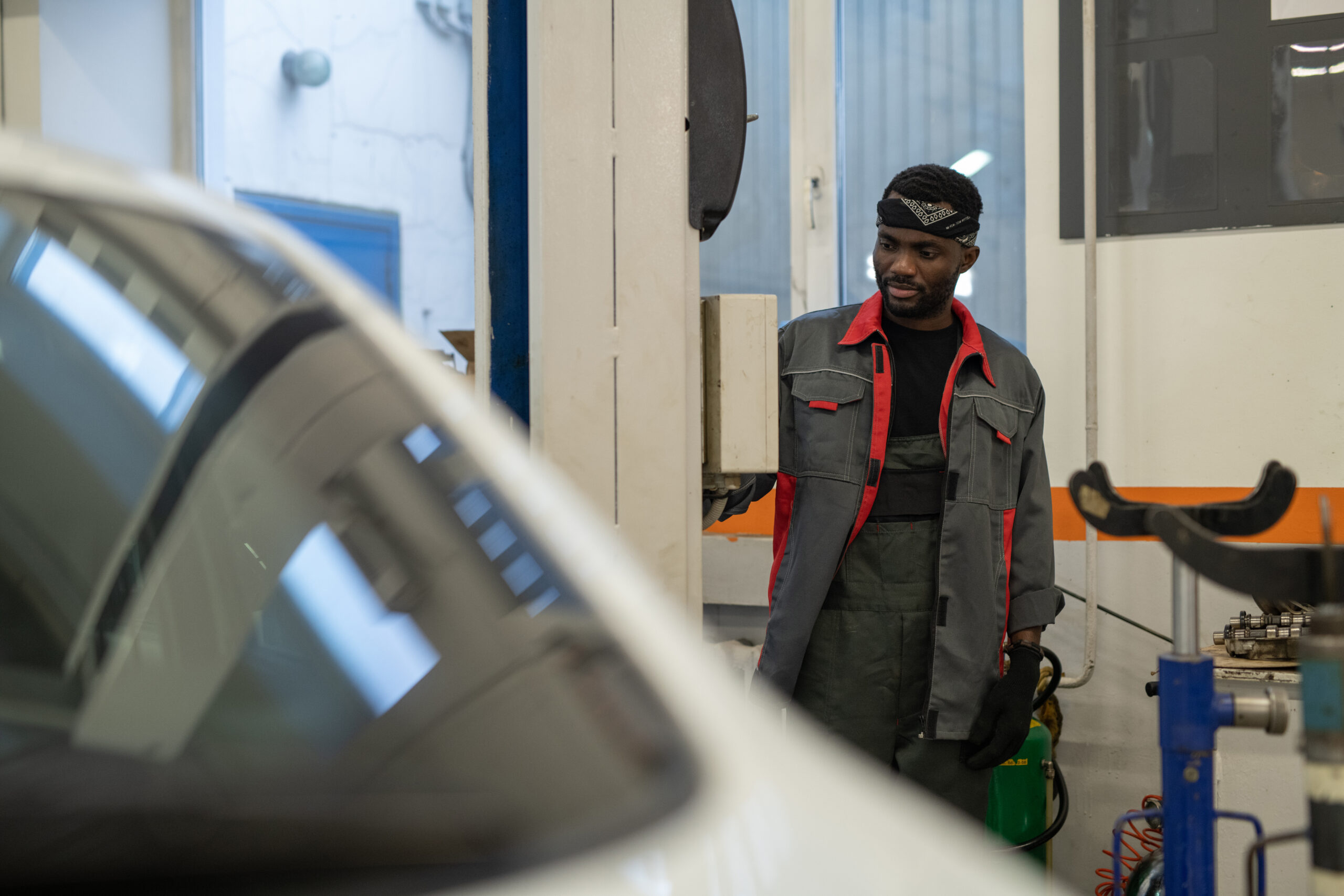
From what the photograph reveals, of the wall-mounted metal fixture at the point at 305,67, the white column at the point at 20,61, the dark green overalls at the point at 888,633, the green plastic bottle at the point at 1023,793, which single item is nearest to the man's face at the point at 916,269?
the dark green overalls at the point at 888,633

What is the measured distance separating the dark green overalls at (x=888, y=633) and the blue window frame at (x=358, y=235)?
13.0ft

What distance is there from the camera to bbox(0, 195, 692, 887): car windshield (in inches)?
17.6

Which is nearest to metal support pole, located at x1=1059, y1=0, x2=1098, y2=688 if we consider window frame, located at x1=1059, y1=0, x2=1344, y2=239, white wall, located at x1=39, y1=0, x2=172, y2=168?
window frame, located at x1=1059, y1=0, x2=1344, y2=239

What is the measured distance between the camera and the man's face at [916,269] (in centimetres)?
210

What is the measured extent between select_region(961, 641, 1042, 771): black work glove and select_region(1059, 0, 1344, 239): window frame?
158 centimetres

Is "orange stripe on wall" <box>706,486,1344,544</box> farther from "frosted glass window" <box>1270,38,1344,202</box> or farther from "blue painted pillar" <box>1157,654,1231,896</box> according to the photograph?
"blue painted pillar" <box>1157,654,1231,896</box>

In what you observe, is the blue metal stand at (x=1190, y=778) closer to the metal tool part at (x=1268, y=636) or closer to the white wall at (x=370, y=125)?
the metal tool part at (x=1268, y=636)

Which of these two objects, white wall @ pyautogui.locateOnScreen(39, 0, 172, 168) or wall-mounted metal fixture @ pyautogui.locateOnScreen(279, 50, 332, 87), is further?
wall-mounted metal fixture @ pyautogui.locateOnScreen(279, 50, 332, 87)

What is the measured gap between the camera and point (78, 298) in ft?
1.92

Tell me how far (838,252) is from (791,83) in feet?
1.90

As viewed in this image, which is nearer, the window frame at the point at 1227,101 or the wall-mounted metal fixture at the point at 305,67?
the window frame at the point at 1227,101

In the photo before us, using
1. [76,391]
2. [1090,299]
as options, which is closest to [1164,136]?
[1090,299]

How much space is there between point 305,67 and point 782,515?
4.18 meters

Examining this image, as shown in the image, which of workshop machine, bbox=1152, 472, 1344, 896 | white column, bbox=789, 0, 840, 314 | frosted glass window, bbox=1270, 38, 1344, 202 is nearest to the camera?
workshop machine, bbox=1152, 472, 1344, 896
